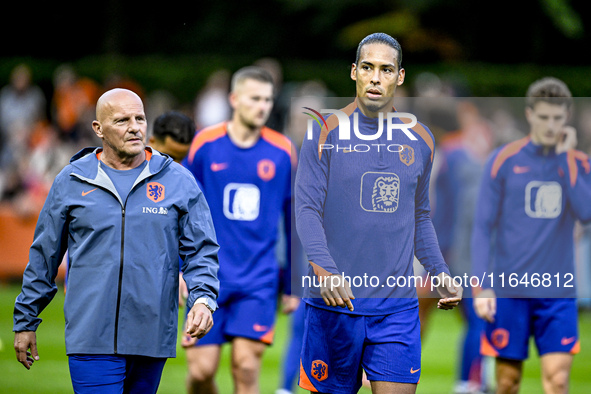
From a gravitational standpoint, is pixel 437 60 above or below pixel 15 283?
above

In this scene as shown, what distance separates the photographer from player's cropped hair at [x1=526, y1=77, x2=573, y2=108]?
6.94 meters

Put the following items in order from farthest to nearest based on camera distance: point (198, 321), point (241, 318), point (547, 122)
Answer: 1. point (241, 318)
2. point (547, 122)
3. point (198, 321)

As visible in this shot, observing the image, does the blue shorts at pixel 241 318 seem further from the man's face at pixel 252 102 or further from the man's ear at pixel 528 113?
the man's ear at pixel 528 113

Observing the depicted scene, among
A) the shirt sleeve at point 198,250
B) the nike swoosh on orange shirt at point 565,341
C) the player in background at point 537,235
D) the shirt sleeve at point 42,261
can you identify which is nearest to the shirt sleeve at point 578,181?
the player in background at point 537,235

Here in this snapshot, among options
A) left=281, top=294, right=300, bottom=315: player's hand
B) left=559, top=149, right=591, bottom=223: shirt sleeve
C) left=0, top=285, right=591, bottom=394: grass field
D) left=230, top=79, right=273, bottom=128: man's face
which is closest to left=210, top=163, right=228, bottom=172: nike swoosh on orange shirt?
left=230, top=79, right=273, bottom=128: man's face

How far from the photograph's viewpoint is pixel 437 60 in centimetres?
2586

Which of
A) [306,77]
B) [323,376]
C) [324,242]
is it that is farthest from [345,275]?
[306,77]

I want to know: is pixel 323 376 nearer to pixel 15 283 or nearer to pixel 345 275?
pixel 345 275

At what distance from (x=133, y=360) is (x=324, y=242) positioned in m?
1.23

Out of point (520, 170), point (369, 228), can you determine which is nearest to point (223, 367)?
point (520, 170)

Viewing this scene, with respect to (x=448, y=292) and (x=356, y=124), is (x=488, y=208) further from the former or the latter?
(x=356, y=124)

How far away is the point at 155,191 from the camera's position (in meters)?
5.19

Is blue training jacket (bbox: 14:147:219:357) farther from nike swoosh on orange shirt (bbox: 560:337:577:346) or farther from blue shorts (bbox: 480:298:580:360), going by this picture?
nike swoosh on orange shirt (bbox: 560:337:577:346)

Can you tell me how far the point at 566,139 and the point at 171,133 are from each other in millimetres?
2898
